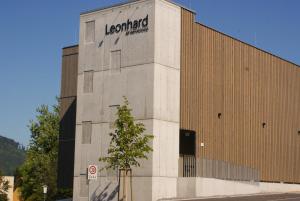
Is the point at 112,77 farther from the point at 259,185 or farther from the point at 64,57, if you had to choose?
the point at 259,185

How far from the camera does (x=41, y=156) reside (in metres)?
86.3

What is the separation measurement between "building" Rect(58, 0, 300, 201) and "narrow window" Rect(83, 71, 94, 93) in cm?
8

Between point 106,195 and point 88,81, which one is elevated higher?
point 88,81

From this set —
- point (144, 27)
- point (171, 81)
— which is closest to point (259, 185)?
point (171, 81)

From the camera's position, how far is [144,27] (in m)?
42.8

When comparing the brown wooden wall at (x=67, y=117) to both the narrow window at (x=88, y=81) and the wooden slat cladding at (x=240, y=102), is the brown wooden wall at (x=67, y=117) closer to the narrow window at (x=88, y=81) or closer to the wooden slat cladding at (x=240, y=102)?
the narrow window at (x=88, y=81)

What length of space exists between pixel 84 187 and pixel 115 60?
32.2 ft

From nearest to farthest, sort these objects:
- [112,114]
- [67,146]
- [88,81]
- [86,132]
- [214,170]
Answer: [112,114] → [86,132] → [214,170] → [88,81] → [67,146]

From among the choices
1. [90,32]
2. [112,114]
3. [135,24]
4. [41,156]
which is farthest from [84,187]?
[41,156]

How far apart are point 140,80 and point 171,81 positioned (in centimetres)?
236

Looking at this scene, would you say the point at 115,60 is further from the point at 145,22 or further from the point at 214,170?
the point at 214,170

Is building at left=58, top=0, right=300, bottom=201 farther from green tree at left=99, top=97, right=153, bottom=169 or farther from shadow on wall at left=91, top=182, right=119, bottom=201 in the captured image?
green tree at left=99, top=97, right=153, bottom=169

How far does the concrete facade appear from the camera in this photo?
137ft

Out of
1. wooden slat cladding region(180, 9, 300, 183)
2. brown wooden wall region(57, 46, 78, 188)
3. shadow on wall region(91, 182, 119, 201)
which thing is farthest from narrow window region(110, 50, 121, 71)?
brown wooden wall region(57, 46, 78, 188)
